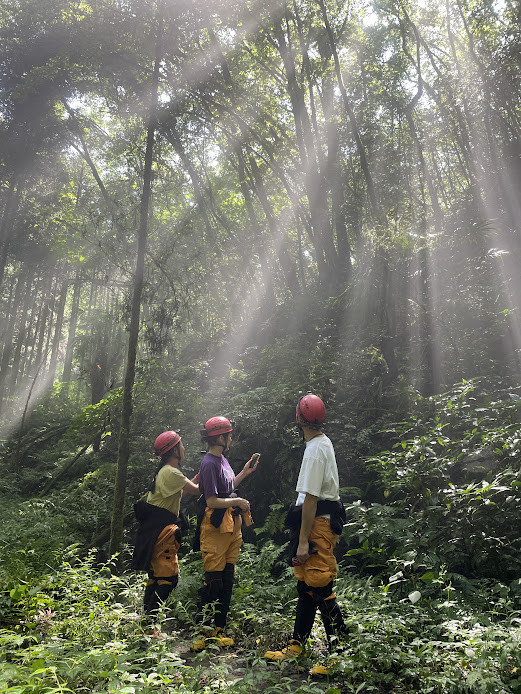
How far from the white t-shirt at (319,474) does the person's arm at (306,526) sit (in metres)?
0.08

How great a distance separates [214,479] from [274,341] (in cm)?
1025

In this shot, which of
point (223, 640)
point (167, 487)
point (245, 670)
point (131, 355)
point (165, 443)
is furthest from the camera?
point (131, 355)

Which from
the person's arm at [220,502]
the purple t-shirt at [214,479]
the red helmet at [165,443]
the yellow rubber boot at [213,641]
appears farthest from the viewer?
the red helmet at [165,443]

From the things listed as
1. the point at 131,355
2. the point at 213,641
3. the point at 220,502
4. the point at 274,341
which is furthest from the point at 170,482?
the point at 274,341

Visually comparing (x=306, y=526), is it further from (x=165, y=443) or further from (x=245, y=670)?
(x=165, y=443)

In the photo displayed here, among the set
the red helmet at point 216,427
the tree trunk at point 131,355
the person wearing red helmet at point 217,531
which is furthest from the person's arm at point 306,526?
the tree trunk at point 131,355

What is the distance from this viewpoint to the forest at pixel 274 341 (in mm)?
3436

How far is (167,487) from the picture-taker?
4191 millimetres

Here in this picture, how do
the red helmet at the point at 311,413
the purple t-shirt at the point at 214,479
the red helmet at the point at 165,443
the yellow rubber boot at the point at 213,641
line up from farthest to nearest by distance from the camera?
the red helmet at the point at 165,443
the purple t-shirt at the point at 214,479
the red helmet at the point at 311,413
the yellow rubber boot at the point at 213,641

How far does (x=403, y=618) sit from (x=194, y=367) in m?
8.84

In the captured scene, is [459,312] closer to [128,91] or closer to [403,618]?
[403,618]

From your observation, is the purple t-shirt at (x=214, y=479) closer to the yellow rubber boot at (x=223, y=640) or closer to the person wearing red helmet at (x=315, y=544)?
the person wearing red helmet at (x=315, y=544)

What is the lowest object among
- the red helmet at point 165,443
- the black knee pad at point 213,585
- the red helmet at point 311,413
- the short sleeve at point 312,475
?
the black knee pad at point 213,585

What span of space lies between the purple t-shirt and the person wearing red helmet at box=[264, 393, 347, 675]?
0.83 metres
